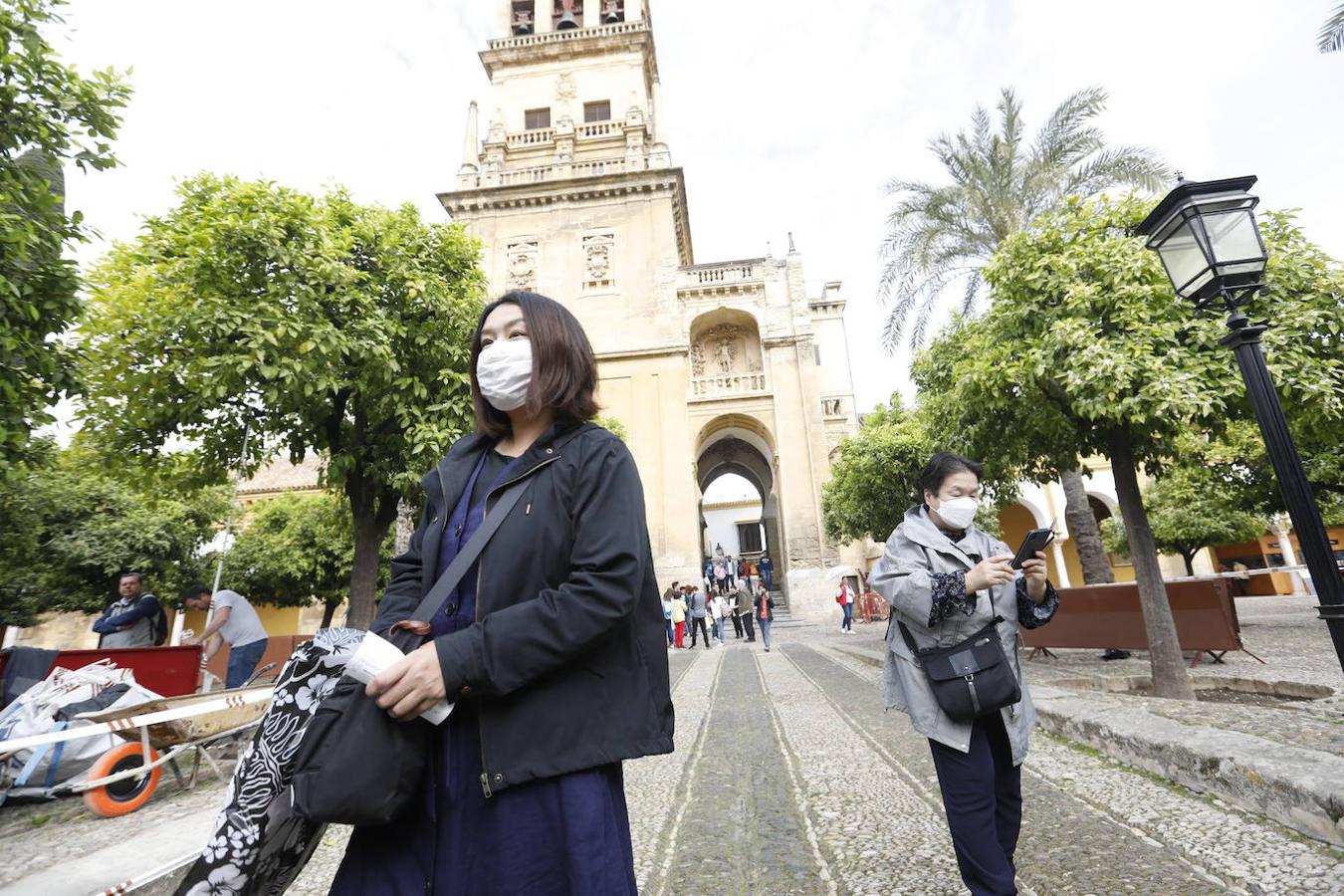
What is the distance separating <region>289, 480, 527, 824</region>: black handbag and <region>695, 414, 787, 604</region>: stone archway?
2130 centimetres

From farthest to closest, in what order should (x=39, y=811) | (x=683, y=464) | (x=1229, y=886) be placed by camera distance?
(x=683, y=464), (x=39, y=811), (x=1229, y=886)

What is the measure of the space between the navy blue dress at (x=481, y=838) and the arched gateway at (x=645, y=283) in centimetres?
2052

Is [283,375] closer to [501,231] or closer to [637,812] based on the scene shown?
[637,812]

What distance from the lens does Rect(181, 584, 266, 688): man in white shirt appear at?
19.7ft

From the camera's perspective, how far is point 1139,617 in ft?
24.2

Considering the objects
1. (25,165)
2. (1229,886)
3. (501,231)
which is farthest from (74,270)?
(501,231)

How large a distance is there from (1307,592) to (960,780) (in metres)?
27.4

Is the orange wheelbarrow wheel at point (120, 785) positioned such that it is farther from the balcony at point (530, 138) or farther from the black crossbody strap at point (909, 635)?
the balcony at point (530, 138)

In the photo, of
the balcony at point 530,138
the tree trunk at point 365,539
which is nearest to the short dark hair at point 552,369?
the tree trunk at point 365,539

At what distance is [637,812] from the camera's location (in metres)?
3.38

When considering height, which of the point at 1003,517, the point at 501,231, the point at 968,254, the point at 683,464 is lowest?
the point at 1003,517

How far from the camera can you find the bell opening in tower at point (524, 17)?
29.7 m

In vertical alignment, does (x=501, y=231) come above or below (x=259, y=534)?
above

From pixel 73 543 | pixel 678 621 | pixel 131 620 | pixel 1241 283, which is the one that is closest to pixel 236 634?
pixel 131 620
